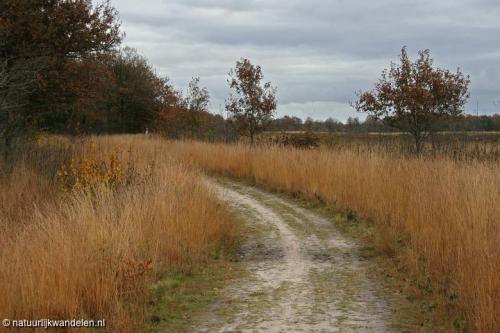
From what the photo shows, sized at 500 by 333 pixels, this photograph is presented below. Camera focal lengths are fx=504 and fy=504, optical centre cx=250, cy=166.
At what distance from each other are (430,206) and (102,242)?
16.2 ft

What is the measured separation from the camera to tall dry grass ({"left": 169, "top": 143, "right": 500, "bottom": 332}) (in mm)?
4883

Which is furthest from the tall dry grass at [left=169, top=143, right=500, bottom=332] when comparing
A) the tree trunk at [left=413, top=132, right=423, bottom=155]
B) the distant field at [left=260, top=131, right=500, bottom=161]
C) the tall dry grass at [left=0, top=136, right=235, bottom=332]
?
the tall dry grass at [left=0, top=136, right=235, bottom=332]

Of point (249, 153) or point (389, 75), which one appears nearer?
point (389, 75)

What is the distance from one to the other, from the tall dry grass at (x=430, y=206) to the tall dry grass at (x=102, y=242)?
2.99 metres

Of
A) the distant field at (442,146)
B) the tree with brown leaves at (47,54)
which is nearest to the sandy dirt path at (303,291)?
the distant field at (442,146)

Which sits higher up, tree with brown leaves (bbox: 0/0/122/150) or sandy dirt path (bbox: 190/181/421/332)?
tree with brown leaves (bbox: 0/0/122/150)

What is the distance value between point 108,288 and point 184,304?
3.14 feet


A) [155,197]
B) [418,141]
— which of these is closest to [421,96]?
[418,141]

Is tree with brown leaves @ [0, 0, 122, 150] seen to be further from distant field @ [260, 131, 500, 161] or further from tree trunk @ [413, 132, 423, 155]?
tree trunk @ [413, 132, 423, 155]

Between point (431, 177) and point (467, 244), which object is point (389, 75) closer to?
point (431, 177)

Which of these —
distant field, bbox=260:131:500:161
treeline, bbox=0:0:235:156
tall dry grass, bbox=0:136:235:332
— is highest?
treeline, bbox=0:0:235:156

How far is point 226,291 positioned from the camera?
6.10 meters

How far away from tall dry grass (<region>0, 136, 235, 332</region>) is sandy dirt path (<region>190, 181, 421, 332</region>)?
78cm

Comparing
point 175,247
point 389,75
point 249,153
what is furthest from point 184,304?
point 249,153
